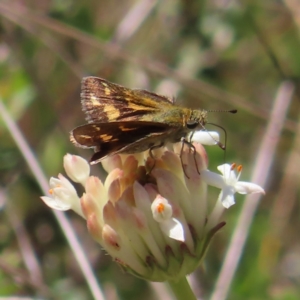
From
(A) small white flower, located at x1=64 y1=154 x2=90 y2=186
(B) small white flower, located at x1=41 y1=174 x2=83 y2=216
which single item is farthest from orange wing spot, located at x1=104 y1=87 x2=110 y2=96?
(B) small white flower, located at x1=41 y1=174 x2=83 y2=216

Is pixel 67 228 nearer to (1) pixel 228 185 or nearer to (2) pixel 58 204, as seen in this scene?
(2) pixel 58 204

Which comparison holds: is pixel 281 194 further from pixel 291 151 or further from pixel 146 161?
pixel 146 161

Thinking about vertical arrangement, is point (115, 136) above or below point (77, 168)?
above

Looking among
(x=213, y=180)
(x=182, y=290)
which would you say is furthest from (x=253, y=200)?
(x=182, y=290)

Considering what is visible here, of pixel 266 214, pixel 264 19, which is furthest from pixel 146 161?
pixel 264 19

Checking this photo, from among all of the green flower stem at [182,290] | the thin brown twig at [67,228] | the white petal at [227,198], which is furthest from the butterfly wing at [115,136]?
the thin brown twig at [67,228]

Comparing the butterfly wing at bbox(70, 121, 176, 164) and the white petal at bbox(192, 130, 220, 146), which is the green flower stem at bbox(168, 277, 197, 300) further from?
the white petal at bbox(192, 130, 220, 146)
